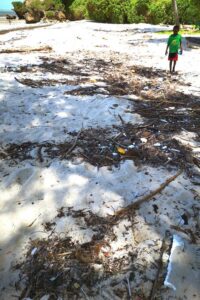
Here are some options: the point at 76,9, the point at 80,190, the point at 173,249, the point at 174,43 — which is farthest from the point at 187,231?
the point at 76,9

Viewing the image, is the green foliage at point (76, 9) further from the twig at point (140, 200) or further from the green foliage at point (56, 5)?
the twig at point (140, 200)

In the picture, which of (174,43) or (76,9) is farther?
Result: (76,9)

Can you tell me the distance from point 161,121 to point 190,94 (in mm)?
2082

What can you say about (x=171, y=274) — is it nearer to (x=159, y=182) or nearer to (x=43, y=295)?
(x=43, y=295)

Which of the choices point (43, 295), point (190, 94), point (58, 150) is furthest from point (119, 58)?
point (43, 295)

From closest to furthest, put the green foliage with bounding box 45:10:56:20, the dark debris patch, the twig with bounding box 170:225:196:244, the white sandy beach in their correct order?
the white sandy beach → the twig with bounding box 170:225:196:244 → the dark debris patch → the green foliage with bounding box 45:10:56:20

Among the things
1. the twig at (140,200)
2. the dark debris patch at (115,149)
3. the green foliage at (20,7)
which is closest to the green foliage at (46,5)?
the green foliage at (20,7)

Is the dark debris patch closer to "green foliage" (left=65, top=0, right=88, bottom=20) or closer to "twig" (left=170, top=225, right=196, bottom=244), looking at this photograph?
"twig" (left=170, top=225, right=196, bottom=244)

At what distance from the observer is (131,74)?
9.32 metres

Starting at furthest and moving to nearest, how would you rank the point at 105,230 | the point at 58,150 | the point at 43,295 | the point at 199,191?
1. the point at 58,150
2. the point at 199,191
3. the point at 105,230
4. the point at 43,295

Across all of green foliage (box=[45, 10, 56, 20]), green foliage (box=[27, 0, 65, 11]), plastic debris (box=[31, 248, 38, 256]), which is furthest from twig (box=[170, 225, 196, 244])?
green foliage (box=[27, 0, 65, 11])

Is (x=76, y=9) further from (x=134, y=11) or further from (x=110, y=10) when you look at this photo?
(x=134, y=11)

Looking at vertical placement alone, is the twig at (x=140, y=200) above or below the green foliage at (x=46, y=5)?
above

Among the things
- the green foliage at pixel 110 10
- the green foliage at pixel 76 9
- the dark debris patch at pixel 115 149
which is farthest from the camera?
the green foliage at pixel 76 9
